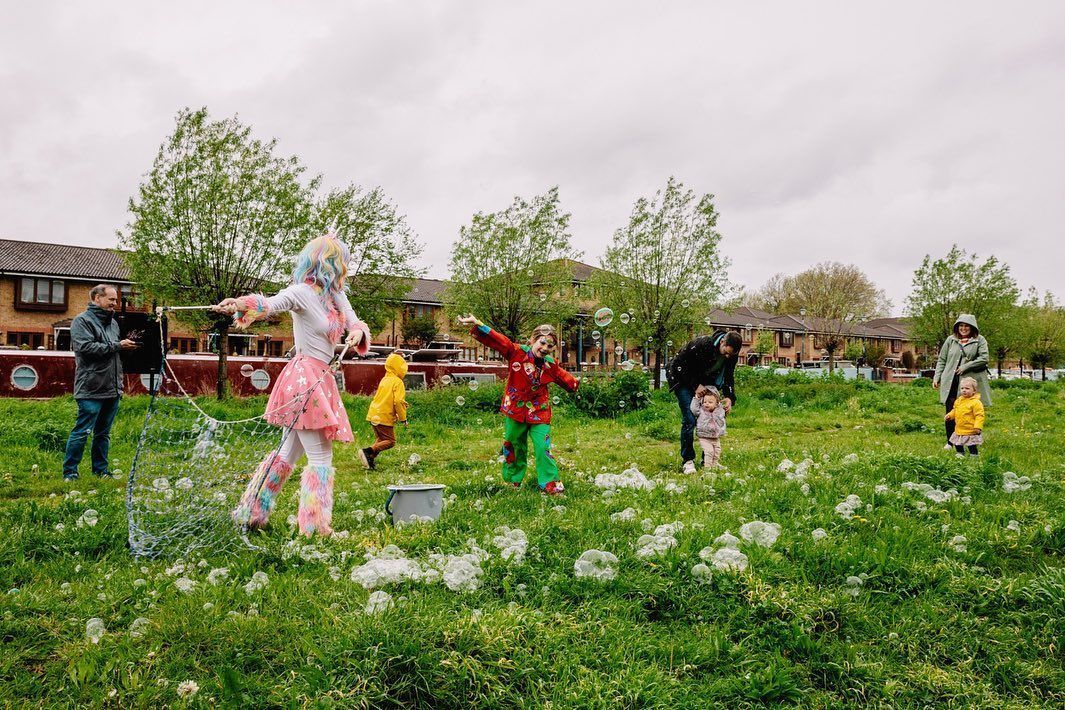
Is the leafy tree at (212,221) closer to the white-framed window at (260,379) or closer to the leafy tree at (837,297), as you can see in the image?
the white-framed window at (260,379)

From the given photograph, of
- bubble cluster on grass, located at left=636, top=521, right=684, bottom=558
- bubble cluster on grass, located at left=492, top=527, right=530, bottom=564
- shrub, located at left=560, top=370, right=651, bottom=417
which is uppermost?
shrub, located at left=560, top=370, right=651, bottom=417

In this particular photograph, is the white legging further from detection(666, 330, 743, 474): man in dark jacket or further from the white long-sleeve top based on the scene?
detection(666, 330, 743, 474): man in dark jacket

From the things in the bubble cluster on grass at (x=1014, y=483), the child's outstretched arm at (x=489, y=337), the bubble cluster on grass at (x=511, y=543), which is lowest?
the bubble cluster on grass at (x=511, y=543)

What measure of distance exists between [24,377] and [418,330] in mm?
38230

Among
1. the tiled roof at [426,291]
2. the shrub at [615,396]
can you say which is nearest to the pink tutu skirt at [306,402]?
the shrub at [615,396]

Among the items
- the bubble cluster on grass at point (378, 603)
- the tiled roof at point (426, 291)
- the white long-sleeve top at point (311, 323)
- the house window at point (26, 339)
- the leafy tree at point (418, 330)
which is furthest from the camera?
the tiled roof at point (426, 291)

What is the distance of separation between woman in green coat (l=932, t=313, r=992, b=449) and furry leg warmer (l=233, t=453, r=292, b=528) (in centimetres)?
1006

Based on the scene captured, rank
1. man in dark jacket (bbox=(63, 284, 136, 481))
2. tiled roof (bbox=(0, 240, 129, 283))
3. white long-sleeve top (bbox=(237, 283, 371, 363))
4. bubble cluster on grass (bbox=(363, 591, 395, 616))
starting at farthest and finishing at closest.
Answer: tiled roof (bbox=(0, 240, 129, 283)), man in dark jacket (bbox=(63, 284, 136, 481)), white long-sleeve top (bbox=(237, 283, 371, 363)), bubble cluster on grass (bbox=(363, 591, 395, 616))

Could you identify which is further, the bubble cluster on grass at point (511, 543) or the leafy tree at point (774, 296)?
the leafy tree at point (774, 296)

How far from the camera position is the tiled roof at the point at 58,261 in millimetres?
46938

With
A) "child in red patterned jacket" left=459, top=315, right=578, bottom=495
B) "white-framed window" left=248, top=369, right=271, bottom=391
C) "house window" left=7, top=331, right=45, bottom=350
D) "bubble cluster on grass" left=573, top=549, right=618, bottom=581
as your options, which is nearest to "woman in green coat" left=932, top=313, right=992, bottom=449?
"child in red patterned jacket" left=459, top=315, right=578, bottom=495

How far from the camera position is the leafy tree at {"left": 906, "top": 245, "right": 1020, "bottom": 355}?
39875 millimetres

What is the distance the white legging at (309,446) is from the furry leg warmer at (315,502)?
0.08 m

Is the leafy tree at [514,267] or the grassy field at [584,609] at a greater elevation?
the leafy tree at [514,267]
